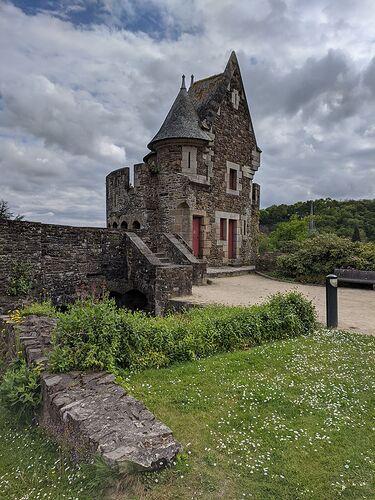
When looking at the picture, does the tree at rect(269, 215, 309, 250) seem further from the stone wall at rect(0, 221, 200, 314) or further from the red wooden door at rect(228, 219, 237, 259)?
the stone wall at rect(0, 221, 200, 314)

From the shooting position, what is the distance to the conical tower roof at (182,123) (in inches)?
573

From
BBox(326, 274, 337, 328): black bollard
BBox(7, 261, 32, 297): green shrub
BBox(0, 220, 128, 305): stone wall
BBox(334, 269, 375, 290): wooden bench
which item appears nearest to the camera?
BBox(326, 274, 337, 328): black bollard

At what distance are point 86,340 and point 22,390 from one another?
0.92 m

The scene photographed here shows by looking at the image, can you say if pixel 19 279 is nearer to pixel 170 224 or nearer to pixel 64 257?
pixel 64 257

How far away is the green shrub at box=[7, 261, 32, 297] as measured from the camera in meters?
9.16

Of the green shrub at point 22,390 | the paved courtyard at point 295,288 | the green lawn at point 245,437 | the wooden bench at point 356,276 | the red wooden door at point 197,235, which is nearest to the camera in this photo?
the green lawn at point 245,437

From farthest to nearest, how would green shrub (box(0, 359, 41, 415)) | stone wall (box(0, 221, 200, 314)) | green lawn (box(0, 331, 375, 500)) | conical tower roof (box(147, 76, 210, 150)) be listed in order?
1. conical tower roof (box(147, 76, 210, 150))
2. stone wall (box(0, 221, 200, 314))
3. green shrub (box(0, 359, 41, 415))
4. green lawn (box(0, 331, 375, 500))

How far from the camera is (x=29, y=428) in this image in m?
4.03

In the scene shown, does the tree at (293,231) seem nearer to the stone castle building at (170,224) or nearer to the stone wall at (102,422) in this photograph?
the stone castle building at (170,224)

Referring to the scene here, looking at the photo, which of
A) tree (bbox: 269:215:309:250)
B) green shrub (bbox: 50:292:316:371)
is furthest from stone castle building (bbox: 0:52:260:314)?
tree (bbox: 269:215:309:250)


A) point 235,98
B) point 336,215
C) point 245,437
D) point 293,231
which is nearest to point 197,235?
point 235,98

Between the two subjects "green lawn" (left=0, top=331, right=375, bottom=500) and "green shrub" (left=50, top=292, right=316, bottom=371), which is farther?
"green shrub" (left=50, top=292, right=316, bottom=371)

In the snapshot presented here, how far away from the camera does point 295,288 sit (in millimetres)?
8250

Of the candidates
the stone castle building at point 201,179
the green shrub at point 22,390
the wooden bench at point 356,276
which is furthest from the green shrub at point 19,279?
the wooden bench at point 356,276
